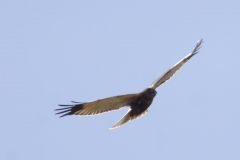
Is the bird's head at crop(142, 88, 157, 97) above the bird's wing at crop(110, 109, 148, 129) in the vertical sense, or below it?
above

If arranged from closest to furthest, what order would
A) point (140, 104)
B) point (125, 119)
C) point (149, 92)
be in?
point (149, 92) < point (140, 104) < point (125, 119)

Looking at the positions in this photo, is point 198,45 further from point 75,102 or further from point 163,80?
point 75,102

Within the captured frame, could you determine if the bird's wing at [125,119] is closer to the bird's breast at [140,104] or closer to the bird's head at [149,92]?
the bird's breast at [140,104]

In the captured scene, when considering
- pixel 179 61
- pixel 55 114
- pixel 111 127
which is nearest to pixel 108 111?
pixel 111 127

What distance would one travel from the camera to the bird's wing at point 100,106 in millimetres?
14141

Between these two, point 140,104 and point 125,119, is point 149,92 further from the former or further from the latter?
point 125,119

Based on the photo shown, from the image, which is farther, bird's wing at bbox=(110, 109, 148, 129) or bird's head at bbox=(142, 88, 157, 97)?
bird's wing at bbox=(110, 109, 148, 129)

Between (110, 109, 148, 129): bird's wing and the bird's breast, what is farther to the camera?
(110, 109, 148, 129): bird's wing

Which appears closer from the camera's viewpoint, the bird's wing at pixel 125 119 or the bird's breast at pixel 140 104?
the bird's breast at pixel 140 104

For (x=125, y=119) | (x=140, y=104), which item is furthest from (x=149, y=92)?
(x=125, y=119)

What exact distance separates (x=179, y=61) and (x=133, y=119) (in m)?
2.23

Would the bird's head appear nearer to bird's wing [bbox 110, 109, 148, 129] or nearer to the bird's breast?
the bird's breast

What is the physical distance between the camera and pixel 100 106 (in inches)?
568

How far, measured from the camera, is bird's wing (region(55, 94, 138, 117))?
14141 mm
